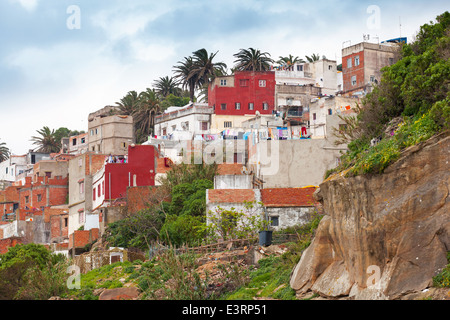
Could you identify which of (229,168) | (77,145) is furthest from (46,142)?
(229,168)

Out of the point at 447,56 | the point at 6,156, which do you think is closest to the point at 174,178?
the point at 447,56

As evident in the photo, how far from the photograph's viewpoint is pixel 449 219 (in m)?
19.9

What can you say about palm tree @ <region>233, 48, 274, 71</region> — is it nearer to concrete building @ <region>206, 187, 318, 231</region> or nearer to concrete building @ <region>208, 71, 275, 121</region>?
concrete building @ <region>208, 71, 275, 121</region>

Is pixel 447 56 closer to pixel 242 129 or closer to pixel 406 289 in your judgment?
pixel 406 289

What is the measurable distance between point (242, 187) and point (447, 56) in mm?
20740

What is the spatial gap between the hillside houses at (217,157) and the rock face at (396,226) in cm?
1616

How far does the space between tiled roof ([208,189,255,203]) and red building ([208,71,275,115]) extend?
31479 mm

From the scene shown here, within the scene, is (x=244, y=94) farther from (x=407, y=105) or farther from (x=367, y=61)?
(x=407, y=105)

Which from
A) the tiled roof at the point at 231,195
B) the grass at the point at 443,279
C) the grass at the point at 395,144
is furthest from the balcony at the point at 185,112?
the grass at the point at 443,279

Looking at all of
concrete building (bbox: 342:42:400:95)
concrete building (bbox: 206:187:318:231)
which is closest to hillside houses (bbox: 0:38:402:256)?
concrete building (bbox: 206:187:318:231)

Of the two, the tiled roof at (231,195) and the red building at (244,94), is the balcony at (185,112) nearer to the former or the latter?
the red building at (244,94)

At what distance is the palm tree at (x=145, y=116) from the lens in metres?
80.2

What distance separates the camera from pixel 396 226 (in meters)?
20.7

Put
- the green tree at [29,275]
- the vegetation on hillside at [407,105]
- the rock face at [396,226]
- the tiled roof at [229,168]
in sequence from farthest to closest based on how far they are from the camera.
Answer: the tiled roof at [229,168]
the green tree at [29,275]
the vegetation on hillside at [407,105]
the rock face at [396,226]
